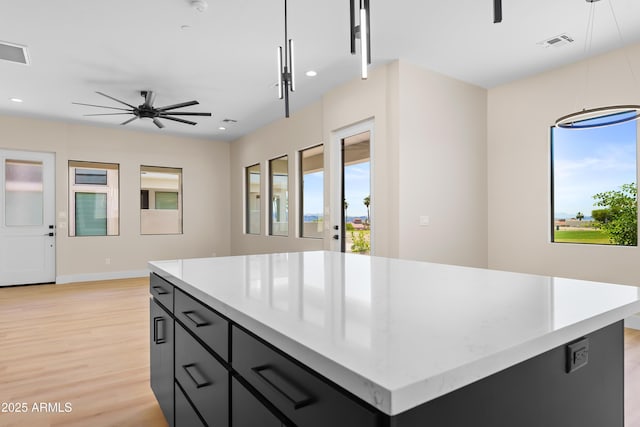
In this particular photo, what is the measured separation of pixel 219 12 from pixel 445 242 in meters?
3.40

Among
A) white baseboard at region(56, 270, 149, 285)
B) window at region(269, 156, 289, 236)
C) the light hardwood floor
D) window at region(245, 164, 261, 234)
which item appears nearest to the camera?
the light hardwood floor

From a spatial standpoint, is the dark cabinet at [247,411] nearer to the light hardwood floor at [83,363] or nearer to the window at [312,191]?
the light hardwood floor at [83,363]

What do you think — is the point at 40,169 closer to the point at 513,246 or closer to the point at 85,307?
the point at 85,307

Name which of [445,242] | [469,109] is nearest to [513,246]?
[445,242]

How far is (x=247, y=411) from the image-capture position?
100 centimetres

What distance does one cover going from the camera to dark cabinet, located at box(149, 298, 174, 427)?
1764 millimetres

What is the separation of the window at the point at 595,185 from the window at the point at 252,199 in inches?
200

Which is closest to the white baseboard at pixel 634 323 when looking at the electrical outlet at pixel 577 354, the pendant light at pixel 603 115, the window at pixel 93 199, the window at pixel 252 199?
the pendant light at pixel 603 115

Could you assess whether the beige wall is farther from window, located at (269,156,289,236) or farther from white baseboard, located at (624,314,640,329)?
white baseboard, located at (624,314,640,329)

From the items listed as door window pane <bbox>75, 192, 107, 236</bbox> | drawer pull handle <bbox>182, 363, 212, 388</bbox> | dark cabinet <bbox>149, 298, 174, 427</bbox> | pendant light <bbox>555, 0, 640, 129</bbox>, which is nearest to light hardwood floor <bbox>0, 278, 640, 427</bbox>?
dark cabinet <bbox>149, 298, 174, 427</bbox>

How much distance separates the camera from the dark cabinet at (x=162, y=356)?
1764mm

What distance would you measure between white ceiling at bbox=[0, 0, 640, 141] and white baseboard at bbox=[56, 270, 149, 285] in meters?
3.15

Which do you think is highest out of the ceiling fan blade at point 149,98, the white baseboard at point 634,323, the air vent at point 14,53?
the air vent at point 14,53

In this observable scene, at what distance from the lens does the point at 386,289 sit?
4.19 feet
